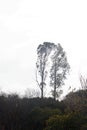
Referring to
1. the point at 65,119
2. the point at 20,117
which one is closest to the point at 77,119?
the point at 65,119

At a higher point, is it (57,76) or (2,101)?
(57,76)

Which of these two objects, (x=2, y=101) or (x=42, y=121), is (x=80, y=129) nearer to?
(x=42, y=121)

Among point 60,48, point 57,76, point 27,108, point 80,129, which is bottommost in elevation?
point 80,129

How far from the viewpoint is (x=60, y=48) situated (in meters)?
46.3

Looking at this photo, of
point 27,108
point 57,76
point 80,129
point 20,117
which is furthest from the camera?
point 57,76

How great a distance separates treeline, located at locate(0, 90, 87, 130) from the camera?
19.3 meters

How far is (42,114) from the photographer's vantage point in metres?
28.6

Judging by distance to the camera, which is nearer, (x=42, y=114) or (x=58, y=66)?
(x=42, y=114)

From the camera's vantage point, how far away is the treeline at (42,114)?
19281mm

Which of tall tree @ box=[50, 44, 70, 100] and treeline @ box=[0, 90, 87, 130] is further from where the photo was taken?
tall tree @ box=[50, 44, 70, 100]

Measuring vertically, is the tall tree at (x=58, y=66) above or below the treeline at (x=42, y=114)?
above

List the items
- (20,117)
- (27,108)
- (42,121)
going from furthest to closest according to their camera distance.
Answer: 1. (27,108)
2. (20,117)
3. (42,121)

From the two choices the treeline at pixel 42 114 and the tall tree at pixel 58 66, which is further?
the tall tree at pixel 58 66

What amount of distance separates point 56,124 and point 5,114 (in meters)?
11.5
